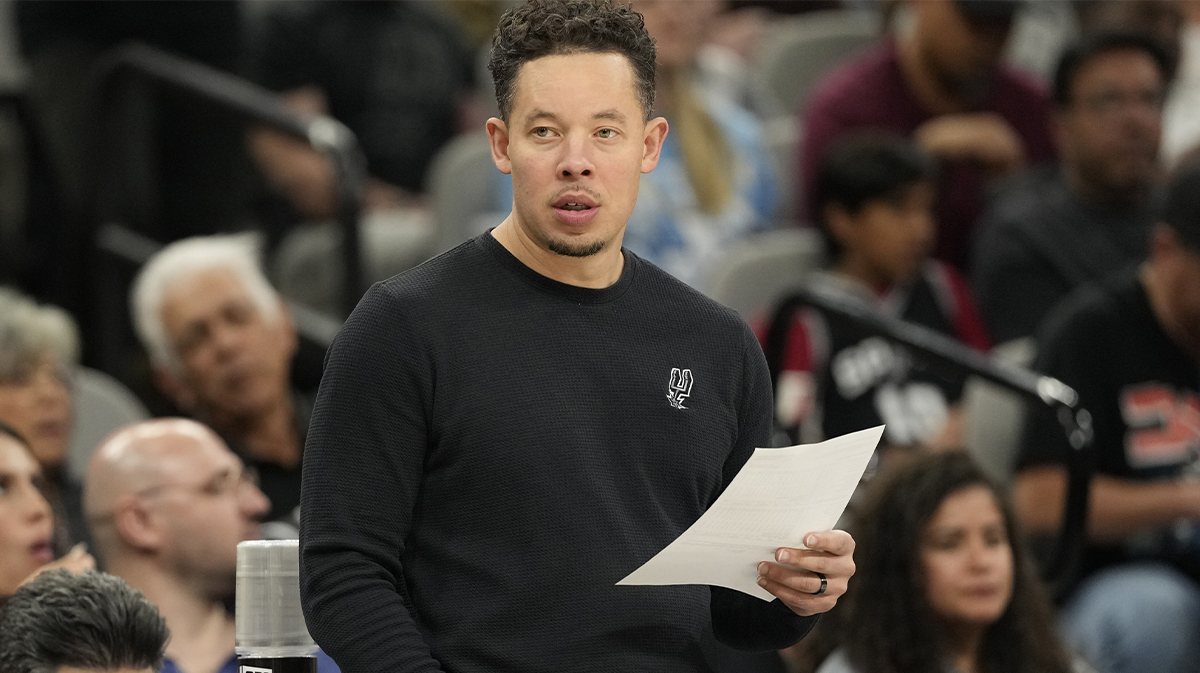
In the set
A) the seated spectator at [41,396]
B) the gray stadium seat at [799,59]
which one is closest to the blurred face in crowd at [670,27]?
the gray stadium seat at [799,59]

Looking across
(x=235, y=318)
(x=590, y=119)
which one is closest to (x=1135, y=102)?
(x=235, y=318)

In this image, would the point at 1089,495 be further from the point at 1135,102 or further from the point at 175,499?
the point at 175,499

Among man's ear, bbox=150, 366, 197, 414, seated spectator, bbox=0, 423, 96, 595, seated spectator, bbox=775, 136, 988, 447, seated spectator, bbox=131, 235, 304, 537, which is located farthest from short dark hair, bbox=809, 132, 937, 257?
seated spectator, bbox=0, 423, 96, 595

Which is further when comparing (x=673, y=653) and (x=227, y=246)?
(x=227, y=246)

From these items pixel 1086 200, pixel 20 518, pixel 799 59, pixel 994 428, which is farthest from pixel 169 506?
pixel 799 59

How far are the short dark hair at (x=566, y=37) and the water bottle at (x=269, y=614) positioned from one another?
0.55m

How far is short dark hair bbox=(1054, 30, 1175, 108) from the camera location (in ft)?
15.3

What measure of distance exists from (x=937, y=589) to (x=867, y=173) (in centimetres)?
158

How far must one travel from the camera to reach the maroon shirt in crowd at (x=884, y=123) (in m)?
4.98

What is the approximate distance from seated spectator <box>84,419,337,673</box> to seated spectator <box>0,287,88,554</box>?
410mm

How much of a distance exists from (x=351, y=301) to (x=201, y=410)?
2.10 ft

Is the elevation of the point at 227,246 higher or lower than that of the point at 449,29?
lower

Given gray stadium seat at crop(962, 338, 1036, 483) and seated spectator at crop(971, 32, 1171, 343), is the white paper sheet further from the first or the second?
seated spectator at crop(971, 32, 1171, 343)

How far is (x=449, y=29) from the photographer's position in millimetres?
5855
